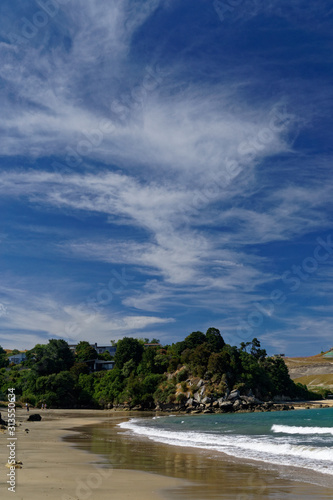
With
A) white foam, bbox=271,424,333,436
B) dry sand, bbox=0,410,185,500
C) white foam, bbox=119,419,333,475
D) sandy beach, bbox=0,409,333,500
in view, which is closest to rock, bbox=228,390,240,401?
white foam, bbox=271,424,333,436

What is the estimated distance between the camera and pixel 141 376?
321ft

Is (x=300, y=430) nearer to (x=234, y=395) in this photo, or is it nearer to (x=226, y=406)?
(x=226, y=406)

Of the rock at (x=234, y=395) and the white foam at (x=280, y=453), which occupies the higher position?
the white foam at (x=280, y=453)

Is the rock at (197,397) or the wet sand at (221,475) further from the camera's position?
the rock at (197,397)

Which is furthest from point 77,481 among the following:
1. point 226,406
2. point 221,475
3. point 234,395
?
point 234,395

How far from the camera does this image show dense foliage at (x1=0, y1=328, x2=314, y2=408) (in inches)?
3428

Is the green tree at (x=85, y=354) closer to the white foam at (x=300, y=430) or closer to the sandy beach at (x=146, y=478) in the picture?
the white foam at (x=300, y=430)

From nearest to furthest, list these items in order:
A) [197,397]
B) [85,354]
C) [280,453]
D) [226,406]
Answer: [280,453]
[226,406]
[197,397]
[85,354]

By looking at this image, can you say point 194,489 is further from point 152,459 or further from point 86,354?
point 86,354

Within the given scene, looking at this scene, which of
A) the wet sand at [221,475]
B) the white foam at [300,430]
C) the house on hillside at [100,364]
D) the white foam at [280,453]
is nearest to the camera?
the wet sand at [221,475]

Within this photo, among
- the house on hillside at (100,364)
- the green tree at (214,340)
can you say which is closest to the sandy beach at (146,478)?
the green tree at (214,340)

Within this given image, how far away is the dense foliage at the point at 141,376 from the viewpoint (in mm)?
87062

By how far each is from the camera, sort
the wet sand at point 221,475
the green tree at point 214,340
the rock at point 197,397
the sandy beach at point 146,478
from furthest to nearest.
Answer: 1. the green tree at point 214,340
2. the rock at point 197,397
3. the wet sand at point 221,475
4. the sandy beach at point 146,478

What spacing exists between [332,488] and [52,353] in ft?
322
